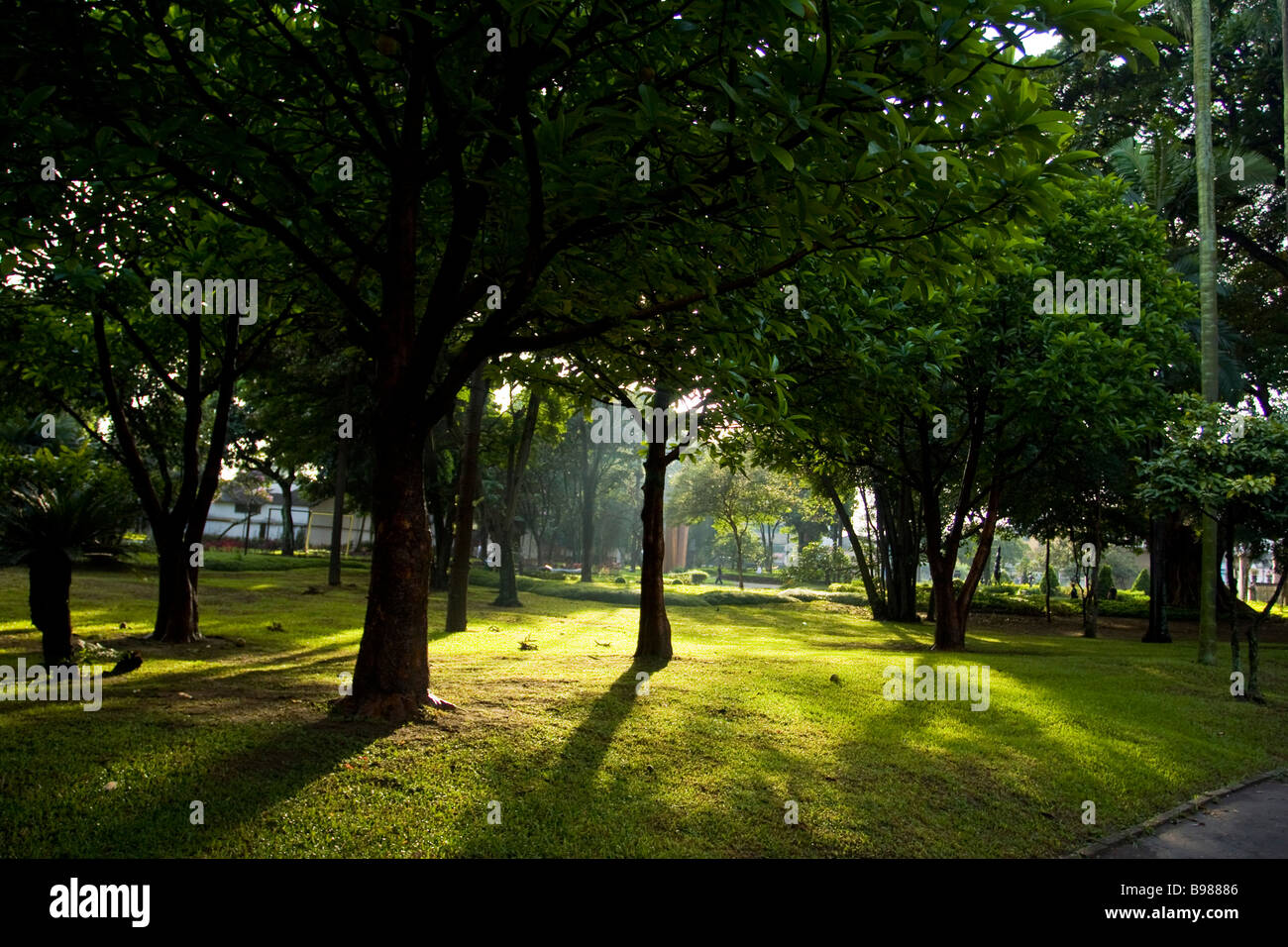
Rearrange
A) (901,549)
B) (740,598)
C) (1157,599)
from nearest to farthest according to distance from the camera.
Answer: (1157,599), (901,549), (740,598)

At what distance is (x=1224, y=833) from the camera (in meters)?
6.86

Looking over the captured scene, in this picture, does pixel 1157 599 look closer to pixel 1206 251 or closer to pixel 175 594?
pixel 1206 251

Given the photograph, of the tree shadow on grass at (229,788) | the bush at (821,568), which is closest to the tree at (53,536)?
the tree shadow on grass at (229,788)

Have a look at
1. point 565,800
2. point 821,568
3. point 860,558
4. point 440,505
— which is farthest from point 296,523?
point 565,800

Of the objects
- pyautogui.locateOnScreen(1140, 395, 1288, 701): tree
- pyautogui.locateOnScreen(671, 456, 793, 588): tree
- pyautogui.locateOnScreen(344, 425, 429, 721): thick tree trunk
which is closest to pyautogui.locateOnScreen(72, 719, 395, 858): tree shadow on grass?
pyautogui.locateOnScreen(344, 425, 429, 721): thick tree trunk

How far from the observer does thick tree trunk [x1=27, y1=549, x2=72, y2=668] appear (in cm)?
789

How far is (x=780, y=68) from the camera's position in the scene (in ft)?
14.4

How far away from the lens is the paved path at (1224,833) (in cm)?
629

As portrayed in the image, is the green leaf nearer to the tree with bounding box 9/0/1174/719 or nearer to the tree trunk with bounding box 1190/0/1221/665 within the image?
the tree with bounding box 9/0/1174/719

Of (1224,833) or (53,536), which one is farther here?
(53,536)

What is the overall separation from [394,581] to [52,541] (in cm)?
430

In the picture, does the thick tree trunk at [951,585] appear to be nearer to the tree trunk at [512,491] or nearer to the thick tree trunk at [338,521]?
the tree trunk at [512,491]
